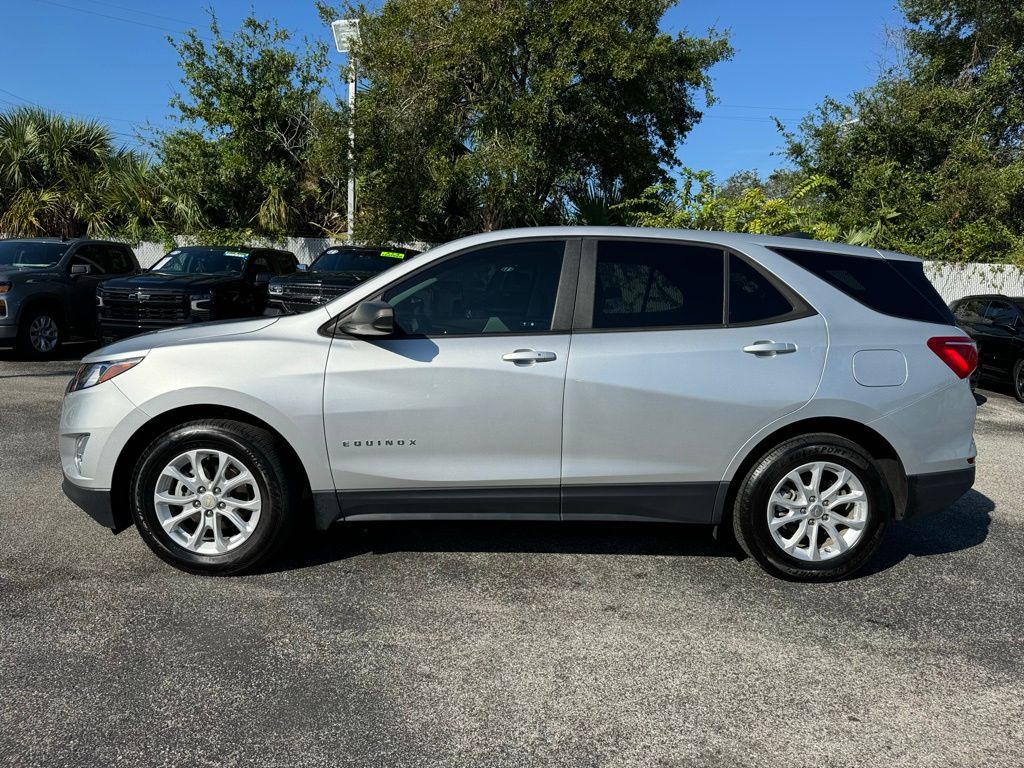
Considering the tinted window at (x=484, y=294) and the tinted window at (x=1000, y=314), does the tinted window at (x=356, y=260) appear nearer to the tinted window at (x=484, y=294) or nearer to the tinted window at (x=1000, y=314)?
the tinted window at (x=484, y=294)

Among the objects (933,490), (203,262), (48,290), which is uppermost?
(203,262)

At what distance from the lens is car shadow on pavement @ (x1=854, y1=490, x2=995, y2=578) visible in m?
4.68

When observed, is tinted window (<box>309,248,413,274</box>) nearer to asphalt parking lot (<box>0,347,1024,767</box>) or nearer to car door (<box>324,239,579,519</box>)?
asphalt parking lot (<box>0,347,1024,767</box>)

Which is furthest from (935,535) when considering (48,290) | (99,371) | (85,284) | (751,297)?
(85,284)

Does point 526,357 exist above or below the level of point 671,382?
above

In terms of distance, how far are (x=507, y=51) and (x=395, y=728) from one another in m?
15.8

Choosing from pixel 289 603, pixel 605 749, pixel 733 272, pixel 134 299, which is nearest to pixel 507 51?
pixel 134 299

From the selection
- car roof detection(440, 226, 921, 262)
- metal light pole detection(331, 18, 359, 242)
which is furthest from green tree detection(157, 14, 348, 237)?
car roof detection(440, 226, 921, 262)

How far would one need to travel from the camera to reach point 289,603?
12.7ft

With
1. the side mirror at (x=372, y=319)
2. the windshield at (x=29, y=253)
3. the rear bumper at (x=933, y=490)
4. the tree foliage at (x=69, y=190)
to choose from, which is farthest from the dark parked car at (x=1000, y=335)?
the tree foliage at (x=69, y=190)

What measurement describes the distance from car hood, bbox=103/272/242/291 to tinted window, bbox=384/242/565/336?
811cm

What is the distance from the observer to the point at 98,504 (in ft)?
13.5

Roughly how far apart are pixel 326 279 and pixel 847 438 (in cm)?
842

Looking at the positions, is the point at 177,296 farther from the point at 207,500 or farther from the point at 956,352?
the point at 956,352
